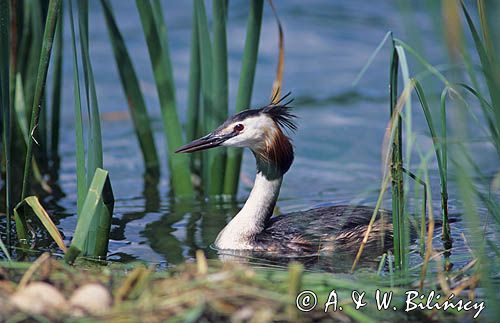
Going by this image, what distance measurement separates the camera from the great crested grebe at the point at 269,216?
6223 millimetres

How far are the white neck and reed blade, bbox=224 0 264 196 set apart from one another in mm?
694

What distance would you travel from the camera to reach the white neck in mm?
6281

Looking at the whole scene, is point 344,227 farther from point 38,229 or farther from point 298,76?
point 298,76

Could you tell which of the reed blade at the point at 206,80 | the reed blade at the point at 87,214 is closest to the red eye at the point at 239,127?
the reed blade at the point at 206,80

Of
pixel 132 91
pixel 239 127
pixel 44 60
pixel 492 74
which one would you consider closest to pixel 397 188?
pixel 492 74

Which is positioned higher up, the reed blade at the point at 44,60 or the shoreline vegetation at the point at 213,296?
the reed blade at the point at 44,60

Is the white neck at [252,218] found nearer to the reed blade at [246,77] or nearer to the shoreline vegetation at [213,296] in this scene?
the reed blade at [246,77]

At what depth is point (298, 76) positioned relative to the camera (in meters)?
12.0

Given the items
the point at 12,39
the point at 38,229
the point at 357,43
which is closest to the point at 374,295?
the point at 38,229

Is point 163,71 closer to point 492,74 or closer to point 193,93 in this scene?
point 193,93

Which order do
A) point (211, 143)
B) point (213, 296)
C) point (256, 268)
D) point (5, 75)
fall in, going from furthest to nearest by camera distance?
point (211, 143)
point (256, 268)
point (5, 75)
point (213, 296)

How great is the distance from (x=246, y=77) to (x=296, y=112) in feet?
12.9

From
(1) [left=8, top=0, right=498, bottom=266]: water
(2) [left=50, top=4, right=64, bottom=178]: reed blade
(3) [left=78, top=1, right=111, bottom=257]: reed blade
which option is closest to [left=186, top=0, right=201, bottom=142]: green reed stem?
(1) [left=8, top=0, right=498, bottom=266]: water

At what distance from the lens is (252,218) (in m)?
6.38
